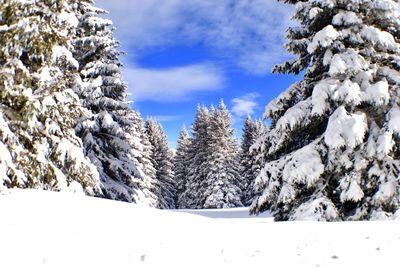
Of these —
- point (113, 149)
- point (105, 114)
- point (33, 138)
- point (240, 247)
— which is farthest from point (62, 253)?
point (113, 149)

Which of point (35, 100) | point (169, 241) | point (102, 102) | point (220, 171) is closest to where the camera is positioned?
point (169, 241)

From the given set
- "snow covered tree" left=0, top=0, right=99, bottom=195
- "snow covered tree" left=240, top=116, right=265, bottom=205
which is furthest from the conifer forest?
"snow covered tree" left=240, top=116, right=265, bottom=205

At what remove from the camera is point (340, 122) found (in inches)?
392

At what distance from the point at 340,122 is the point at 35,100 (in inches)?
335

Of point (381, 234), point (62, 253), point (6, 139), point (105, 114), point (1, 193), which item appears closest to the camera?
point (62, 253)

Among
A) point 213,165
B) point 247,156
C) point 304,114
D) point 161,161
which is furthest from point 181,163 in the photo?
point 304,114

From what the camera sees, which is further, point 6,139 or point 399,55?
point 399,55

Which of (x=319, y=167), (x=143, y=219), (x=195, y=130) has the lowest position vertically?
(x=143, y=219)

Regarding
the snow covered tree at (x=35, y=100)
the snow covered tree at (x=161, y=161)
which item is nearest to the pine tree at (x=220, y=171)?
the snow covered tree at (x=161, y=161)

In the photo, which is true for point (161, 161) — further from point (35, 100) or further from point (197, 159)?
point (35, 100)

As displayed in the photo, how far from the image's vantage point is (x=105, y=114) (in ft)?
56.8

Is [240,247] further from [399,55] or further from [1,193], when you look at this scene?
[399,55]

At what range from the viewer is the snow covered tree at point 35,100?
9.10 metres

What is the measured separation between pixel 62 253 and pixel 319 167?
749 cm
